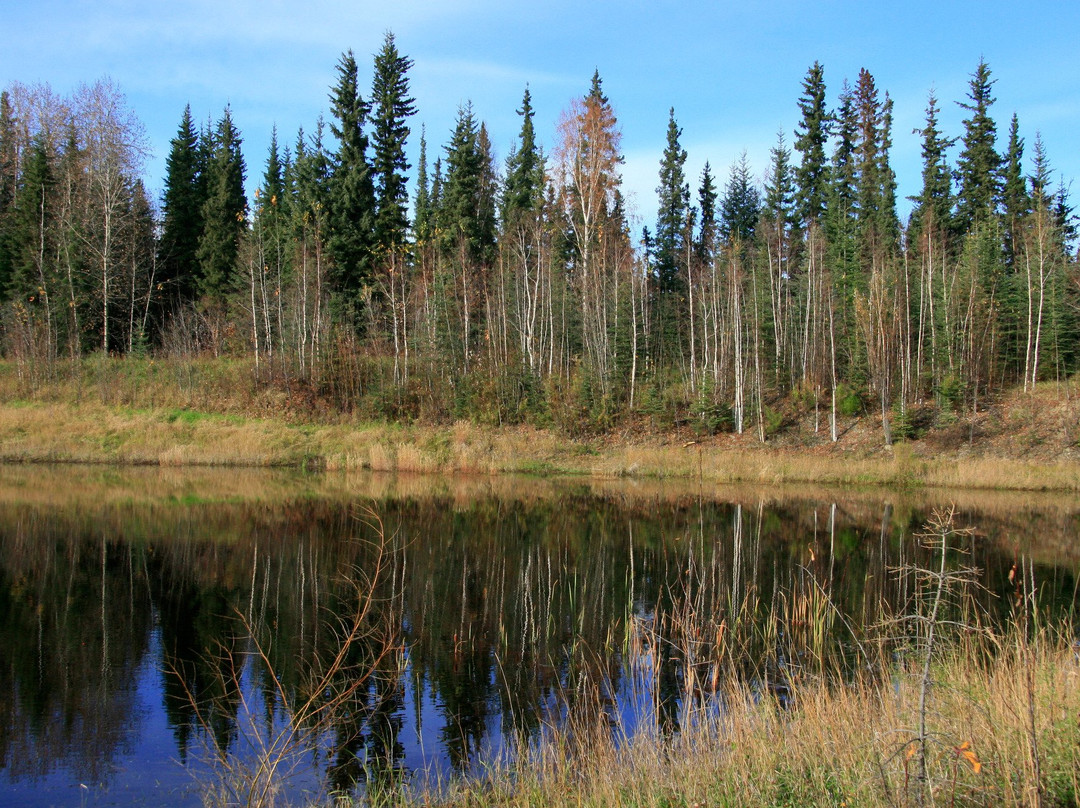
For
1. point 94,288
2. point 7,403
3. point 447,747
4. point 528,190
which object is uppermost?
point 528,190

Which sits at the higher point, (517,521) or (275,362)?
(275,362)

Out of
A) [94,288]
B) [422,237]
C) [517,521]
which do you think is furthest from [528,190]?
[517,521]

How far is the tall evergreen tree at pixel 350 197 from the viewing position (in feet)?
135

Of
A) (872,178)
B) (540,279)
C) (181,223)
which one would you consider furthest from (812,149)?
(181,223)

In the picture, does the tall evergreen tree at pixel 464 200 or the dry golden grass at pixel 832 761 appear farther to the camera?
the tall evergreen tree at pixel 464 200

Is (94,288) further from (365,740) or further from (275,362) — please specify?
(365,740)

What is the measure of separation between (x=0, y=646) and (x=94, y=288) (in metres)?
35.7

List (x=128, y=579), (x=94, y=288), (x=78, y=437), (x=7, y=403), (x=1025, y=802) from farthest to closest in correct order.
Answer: (x=94, y=288) < (x=7, y=403) < (x=78, y=437) < (x=128, y=579) < (x=1025, y=802)

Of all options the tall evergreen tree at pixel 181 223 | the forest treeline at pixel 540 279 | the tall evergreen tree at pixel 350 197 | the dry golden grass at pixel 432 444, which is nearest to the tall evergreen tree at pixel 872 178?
the forest treeline at pixel 540 279

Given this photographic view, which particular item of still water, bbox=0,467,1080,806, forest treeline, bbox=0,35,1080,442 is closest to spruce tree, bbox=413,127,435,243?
forest treeline, bbox=0,35,1080,442

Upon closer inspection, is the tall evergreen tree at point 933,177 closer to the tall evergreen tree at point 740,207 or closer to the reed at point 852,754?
the tall evergreen tree at point 740,207

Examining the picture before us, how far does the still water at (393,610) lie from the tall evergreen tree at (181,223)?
24.8m

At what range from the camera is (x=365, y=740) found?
766cm

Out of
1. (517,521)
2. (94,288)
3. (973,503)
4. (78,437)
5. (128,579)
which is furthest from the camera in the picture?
(94,288)
